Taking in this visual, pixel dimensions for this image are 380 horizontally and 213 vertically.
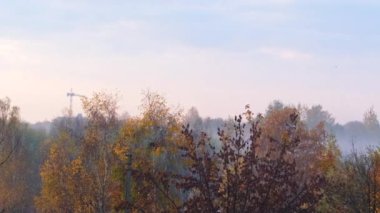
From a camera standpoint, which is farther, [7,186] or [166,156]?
[7,186]

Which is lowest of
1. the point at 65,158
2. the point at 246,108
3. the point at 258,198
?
the point at 258,198

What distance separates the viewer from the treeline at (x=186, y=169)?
883cm

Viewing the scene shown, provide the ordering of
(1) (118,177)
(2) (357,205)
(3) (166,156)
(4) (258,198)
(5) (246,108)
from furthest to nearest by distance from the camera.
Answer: (3) (166,156), (1) (118,177), (2) (357,205), (5) (246,108), (4) (258,198)

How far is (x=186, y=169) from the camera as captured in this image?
12047 mm

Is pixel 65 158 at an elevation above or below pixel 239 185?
above

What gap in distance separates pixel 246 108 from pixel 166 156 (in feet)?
65.2

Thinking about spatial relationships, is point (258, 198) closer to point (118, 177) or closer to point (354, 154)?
point (354, 154)

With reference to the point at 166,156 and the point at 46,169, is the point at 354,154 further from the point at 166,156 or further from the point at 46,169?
the point at 46,169

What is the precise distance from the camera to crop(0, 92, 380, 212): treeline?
8.83m

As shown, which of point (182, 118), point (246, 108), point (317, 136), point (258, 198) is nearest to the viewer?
point (258, 198)

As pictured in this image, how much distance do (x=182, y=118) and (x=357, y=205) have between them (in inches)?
536

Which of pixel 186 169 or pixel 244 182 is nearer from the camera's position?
pixel 244 182

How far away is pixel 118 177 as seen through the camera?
87.0 ft

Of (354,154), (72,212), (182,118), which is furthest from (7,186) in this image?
(354,154)
